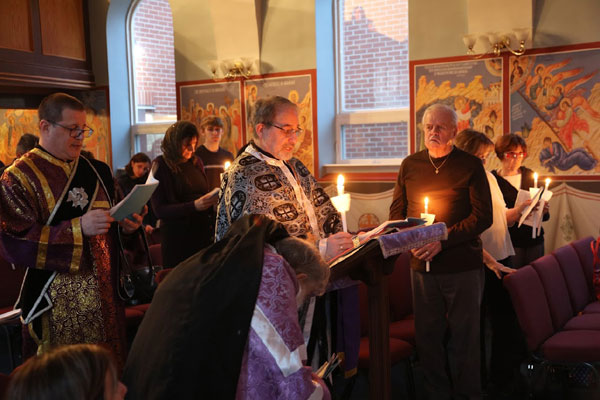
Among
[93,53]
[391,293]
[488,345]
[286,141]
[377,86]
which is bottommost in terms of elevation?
[488,345]

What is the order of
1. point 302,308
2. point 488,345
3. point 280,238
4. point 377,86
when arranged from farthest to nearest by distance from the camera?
point 377,86 → point 488,345 → point 302,308 → point 280,238

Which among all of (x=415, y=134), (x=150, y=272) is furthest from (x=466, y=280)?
(x=415, y=134)

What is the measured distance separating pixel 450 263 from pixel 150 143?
749 cm

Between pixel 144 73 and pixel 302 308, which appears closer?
pixel 302 308

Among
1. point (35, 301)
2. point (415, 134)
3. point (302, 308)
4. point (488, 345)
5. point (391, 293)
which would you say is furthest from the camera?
point (415, 134)

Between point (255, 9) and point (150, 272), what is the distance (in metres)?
5.75

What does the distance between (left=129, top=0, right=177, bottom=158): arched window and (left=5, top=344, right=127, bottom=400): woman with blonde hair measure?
9.00 m

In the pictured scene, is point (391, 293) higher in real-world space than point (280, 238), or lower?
lower

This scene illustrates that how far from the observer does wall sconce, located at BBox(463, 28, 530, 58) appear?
6.97m

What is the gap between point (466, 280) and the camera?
3.80m

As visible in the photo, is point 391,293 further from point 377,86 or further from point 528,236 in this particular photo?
point 377,86

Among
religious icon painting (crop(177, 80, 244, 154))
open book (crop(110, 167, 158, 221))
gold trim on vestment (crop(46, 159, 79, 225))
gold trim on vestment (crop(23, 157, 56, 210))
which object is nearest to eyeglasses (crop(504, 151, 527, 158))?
open book (crop(110, 167, 158, 221))

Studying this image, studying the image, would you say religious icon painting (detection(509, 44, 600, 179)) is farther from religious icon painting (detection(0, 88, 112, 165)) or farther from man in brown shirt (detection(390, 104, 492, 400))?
religious icon painting (detection(0, 88, 112, 165))

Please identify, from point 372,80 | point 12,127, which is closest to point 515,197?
point 372,80
